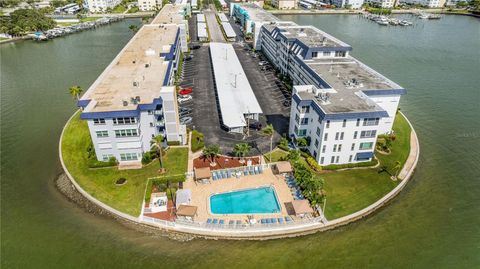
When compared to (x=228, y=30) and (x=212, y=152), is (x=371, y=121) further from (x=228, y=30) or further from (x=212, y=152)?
(x=228, y=30)

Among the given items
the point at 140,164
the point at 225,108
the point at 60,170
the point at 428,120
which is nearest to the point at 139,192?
the point at 140,164

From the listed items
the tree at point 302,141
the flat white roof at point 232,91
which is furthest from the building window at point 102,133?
the tree at point 302,141

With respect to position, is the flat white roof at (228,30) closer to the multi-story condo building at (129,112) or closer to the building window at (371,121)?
the multi-story condo building at (129,112)

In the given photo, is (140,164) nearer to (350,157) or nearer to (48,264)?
(48,264)

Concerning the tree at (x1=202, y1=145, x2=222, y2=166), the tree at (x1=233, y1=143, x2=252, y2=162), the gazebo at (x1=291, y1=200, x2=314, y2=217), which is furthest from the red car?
the gazebo at (x1=291, y1=200, x2=314, y2=217)

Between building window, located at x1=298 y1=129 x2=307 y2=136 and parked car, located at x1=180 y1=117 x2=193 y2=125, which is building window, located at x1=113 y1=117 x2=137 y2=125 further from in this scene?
building window, located at x1=298 y1=129 x2=307 y2=136

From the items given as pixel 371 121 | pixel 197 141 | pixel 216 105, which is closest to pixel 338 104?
pixel 371 121
